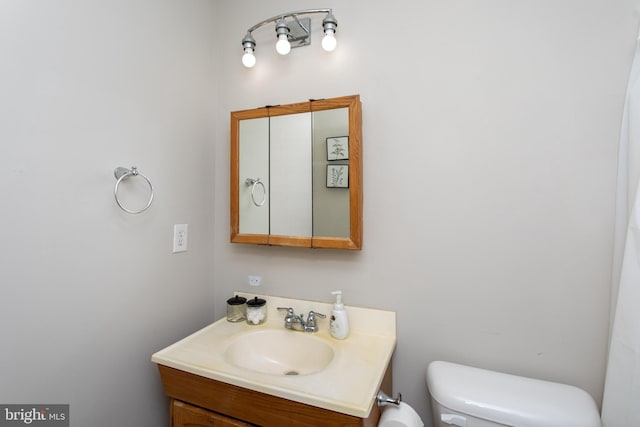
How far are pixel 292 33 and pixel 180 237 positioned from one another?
1.08 metres

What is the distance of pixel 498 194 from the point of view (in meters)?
1.06

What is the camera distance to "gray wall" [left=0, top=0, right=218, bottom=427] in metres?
0.83

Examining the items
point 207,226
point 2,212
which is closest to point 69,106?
point 2,212

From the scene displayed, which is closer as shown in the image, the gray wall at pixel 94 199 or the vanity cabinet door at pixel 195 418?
the gray wall at pixel 94 199

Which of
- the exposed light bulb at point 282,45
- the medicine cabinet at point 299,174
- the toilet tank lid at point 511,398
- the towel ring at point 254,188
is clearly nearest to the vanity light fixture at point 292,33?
the exposed light bulb at point 282,45

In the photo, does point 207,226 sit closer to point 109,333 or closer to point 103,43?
point 109,333

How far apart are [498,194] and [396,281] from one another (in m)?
0.51

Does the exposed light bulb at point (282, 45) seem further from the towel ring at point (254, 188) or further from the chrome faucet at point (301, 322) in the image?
the chrome faucet at point (301, 322)

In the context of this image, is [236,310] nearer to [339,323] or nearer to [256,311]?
[256,311]

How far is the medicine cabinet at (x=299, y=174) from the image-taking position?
121cm

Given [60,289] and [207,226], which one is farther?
[207,226]

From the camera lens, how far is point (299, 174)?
4.34ft

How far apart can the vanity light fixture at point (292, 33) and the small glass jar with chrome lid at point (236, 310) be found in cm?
113

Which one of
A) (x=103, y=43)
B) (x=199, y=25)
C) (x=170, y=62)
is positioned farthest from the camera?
(x=199, y=25)
